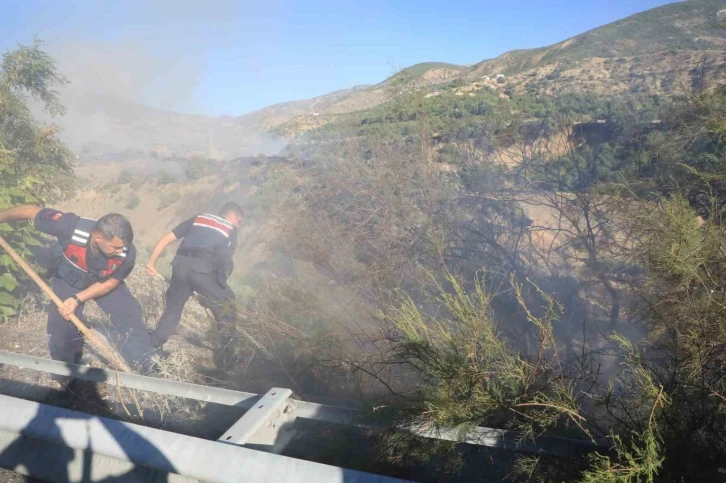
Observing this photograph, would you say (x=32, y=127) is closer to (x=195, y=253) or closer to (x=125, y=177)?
(x=195, y=253)

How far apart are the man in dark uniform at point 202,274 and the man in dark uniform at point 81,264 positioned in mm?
497

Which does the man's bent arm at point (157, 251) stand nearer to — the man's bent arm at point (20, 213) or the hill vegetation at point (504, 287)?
the man's bent arm at point (20, 213)

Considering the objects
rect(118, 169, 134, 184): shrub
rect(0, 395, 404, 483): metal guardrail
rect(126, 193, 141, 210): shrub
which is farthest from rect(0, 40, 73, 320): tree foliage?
rect(118, 169, 134, 184): shrub

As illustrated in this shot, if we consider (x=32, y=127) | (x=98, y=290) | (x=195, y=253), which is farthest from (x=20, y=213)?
(x=32, y=127)

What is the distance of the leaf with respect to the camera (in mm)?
4562

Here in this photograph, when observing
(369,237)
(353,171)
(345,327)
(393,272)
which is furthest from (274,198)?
(345,327)

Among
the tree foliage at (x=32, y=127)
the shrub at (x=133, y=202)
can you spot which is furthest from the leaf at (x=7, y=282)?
the shrub at (x=133, y=202)

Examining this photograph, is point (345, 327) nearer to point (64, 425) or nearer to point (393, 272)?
point (393, 272)

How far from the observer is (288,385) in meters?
3.94

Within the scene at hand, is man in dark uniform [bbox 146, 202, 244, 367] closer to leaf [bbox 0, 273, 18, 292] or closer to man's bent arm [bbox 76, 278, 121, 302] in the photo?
man's bent arm [bbox 76, 278, 121, 302]

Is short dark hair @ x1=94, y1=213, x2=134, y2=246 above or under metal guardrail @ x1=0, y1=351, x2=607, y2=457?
above

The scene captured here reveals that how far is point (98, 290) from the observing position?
390 centimetres

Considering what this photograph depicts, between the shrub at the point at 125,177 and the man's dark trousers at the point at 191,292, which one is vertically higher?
the shrub at the point at 125,177

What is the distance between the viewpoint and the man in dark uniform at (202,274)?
473 centimetres
